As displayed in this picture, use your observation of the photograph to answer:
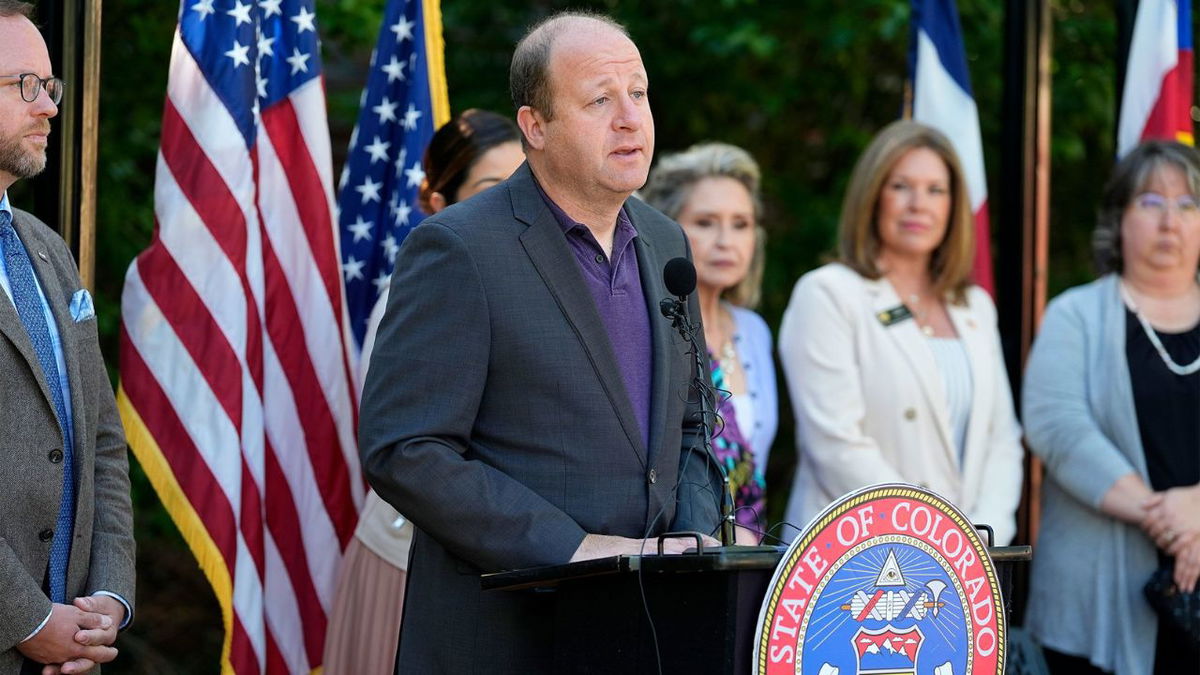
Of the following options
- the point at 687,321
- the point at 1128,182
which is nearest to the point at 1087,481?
the point at 1128,182

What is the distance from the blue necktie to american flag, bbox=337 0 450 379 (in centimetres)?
163

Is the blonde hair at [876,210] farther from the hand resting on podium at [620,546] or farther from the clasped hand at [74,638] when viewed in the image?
the clasped hand at [74,638]

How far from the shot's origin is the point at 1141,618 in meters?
4.65

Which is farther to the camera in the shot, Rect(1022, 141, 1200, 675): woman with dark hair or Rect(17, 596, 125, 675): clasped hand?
Rect(1022, 141, 1200, 675): woman with dark hair

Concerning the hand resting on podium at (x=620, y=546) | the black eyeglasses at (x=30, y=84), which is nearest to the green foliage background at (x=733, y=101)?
Answer: the black eyeglasses at (x=30, y=84)

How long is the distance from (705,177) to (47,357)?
2.48 metres

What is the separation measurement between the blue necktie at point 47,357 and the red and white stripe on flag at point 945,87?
11.8ft

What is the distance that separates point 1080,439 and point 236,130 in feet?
8.97

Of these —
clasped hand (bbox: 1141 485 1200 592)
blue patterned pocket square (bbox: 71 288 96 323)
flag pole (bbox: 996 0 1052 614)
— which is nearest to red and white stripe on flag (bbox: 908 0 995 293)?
flag pole (bbox: 996 0 1052 614)

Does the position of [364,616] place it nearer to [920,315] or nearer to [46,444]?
[46,444]

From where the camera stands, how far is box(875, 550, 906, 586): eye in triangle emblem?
7.68 ft

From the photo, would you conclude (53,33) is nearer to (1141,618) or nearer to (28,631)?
(28,631)

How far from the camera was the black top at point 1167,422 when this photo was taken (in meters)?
4.71

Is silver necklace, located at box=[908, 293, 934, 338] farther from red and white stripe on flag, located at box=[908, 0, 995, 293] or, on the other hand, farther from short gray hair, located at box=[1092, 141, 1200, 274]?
red and white stripe on flag, located at box=[908, 0, 995, 293]
